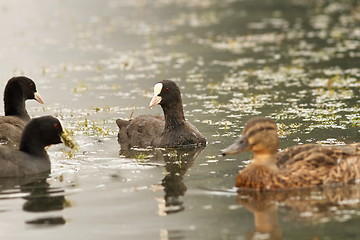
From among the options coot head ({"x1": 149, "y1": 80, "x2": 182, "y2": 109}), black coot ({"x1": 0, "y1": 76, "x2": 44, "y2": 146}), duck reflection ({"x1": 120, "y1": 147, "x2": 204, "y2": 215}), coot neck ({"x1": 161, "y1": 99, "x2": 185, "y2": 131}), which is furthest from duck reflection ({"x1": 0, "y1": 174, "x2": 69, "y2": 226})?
black coot ({"x1": 0, "y1": 76, "x2": 44, "y2": 146})

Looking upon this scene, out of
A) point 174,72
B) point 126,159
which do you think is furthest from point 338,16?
point 126,159

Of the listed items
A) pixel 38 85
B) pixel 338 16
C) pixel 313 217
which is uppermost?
pixel 338 16

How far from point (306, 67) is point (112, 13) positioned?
68.6 feet

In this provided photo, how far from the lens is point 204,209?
1241cm

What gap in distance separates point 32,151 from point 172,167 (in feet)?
8.38

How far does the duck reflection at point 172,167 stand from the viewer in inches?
507

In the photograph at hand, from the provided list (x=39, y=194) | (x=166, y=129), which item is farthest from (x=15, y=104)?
(x=39, y=194)

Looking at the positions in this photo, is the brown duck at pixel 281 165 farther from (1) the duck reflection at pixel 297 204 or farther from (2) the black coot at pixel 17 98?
(2) the black coot at pixel 17 98

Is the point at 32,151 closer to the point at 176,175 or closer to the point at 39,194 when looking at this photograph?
the point at 39,194

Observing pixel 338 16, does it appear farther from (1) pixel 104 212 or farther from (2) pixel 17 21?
(1) pixel 104 212

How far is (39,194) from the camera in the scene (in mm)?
13672

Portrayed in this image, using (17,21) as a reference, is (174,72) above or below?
below

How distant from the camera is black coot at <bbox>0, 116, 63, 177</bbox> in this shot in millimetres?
14797

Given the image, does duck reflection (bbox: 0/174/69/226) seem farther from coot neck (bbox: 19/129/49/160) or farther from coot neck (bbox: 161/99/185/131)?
coot neck (bbox: 161/99/185/131)
